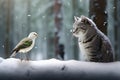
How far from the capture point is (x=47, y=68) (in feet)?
5.71

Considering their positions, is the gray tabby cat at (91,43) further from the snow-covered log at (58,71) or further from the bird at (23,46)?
the snow-covered log at (58,71)

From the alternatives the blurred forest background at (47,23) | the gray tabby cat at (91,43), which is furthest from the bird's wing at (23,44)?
the blurred forest background at (47,23)

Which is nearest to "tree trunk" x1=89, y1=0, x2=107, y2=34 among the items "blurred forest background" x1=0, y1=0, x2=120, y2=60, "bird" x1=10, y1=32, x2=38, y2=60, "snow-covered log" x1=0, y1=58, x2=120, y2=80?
"bird" x1=10, y1=32, x2=38, y2=60

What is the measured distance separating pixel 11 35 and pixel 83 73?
7.69 m

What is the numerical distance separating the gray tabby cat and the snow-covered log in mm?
735

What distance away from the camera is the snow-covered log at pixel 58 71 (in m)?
1.67

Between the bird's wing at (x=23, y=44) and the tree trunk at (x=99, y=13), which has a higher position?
the tree trunk at (x=99, y=13)

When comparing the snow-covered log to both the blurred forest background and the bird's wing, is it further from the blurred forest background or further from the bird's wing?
the blurred forest background

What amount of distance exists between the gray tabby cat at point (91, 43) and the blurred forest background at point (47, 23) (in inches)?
164

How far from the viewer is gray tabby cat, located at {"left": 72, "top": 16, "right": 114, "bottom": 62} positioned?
261 centimetres

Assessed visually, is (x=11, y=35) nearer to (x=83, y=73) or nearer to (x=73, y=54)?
(x=73, y=54)

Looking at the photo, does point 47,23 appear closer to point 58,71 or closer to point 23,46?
point 23,46

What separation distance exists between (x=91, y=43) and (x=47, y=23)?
8345 mm

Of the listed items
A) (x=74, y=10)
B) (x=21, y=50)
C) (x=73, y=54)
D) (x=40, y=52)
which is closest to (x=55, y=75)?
(x=21, y=50)
